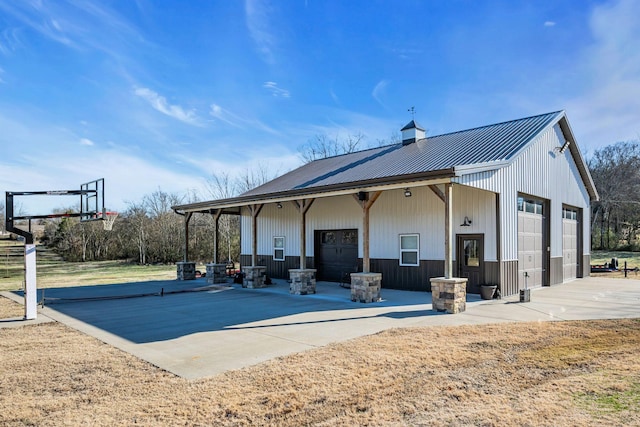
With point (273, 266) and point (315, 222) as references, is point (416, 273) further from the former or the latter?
point (273, 266)

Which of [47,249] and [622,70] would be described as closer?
[622,70]

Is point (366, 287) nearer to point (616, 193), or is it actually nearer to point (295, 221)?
point (295, 221)

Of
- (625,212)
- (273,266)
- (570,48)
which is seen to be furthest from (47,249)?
(625,212)

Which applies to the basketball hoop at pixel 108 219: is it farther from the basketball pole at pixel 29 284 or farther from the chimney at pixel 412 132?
the chimney at pixel 412 132

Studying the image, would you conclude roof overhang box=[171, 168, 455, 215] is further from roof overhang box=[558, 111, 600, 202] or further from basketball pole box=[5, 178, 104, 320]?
roof overhang box=[558, 111, 600, 202]

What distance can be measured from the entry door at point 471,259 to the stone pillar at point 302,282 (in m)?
4.38

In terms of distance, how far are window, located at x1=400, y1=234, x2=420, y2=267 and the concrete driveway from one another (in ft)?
3.48

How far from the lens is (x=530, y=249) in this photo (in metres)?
13.1

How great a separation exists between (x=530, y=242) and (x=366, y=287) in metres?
6.18

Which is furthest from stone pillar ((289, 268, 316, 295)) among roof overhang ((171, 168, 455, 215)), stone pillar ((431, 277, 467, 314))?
stone pillar ((431, 277, 467, 314))

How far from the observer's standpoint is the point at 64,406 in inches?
160

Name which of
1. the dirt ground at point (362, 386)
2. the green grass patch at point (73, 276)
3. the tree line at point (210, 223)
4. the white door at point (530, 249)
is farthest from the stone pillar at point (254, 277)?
the tree line at point (210, 223)

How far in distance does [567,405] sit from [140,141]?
21508mm

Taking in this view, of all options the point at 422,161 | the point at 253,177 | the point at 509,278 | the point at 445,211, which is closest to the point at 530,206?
the point at 509,278
